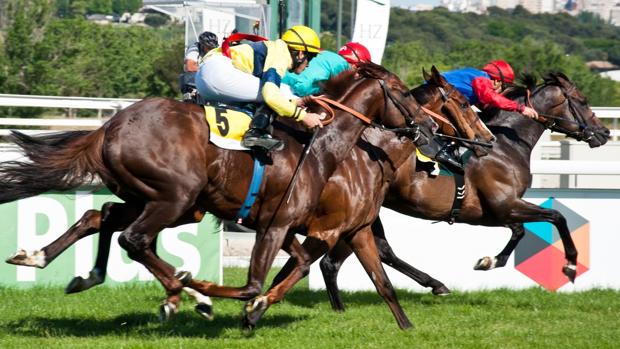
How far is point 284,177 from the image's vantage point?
665 centimetres

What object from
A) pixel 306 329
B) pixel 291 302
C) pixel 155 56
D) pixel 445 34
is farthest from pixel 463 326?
pixel 445 34

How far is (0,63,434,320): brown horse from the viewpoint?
627 centimetres

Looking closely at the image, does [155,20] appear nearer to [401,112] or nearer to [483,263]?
[483,263]

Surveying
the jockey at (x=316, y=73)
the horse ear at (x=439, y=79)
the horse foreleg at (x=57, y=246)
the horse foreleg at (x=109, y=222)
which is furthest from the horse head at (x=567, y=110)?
the horse foreleg at (x=57, y=246)

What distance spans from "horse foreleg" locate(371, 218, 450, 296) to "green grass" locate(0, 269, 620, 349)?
0.54 ft

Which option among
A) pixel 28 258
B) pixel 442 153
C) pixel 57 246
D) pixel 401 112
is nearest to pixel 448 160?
pixel 442 153

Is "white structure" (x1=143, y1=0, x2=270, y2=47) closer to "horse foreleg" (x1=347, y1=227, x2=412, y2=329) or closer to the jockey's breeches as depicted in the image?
"horse foreleg" (x1=347, y1=227, x2=412, y2=329)

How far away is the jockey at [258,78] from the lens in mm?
6449

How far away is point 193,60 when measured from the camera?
340 inches

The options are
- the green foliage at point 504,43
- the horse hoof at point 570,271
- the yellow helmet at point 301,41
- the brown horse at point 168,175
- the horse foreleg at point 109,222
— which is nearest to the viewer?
the brown horse at point 168,175

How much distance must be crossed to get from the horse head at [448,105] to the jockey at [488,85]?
651 mm

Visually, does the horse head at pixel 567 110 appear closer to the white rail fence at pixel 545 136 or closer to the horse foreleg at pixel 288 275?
the white rail fence at pixel 545 136

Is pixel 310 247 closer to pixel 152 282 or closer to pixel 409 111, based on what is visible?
pixel 409 111

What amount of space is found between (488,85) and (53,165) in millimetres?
3656
